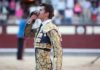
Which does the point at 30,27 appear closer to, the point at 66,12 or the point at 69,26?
the point at 69,26

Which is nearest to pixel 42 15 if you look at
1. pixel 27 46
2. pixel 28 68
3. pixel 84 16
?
pixel 28 68

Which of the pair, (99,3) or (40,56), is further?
(99,3)

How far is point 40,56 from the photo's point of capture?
505cm

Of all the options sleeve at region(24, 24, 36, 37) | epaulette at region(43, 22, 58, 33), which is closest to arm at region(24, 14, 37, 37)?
sleeve at region(24, 24, 36, 37)

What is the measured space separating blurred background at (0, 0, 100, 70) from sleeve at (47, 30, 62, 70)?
10180 millimetres

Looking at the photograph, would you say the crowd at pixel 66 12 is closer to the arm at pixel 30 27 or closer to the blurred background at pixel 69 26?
the blurred background at pixel 69 26

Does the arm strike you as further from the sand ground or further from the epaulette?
the sand ground

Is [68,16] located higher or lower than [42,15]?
lower

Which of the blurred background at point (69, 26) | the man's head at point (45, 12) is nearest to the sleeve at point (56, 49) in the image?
the man's head at point (45, 12)

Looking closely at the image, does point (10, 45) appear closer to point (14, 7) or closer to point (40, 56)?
point (14, 7)

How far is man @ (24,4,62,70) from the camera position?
4773 mm

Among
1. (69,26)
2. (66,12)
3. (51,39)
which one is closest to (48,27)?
(51,39)

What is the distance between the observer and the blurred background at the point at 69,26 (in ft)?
50.6

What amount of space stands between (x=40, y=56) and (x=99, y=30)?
433 inches
